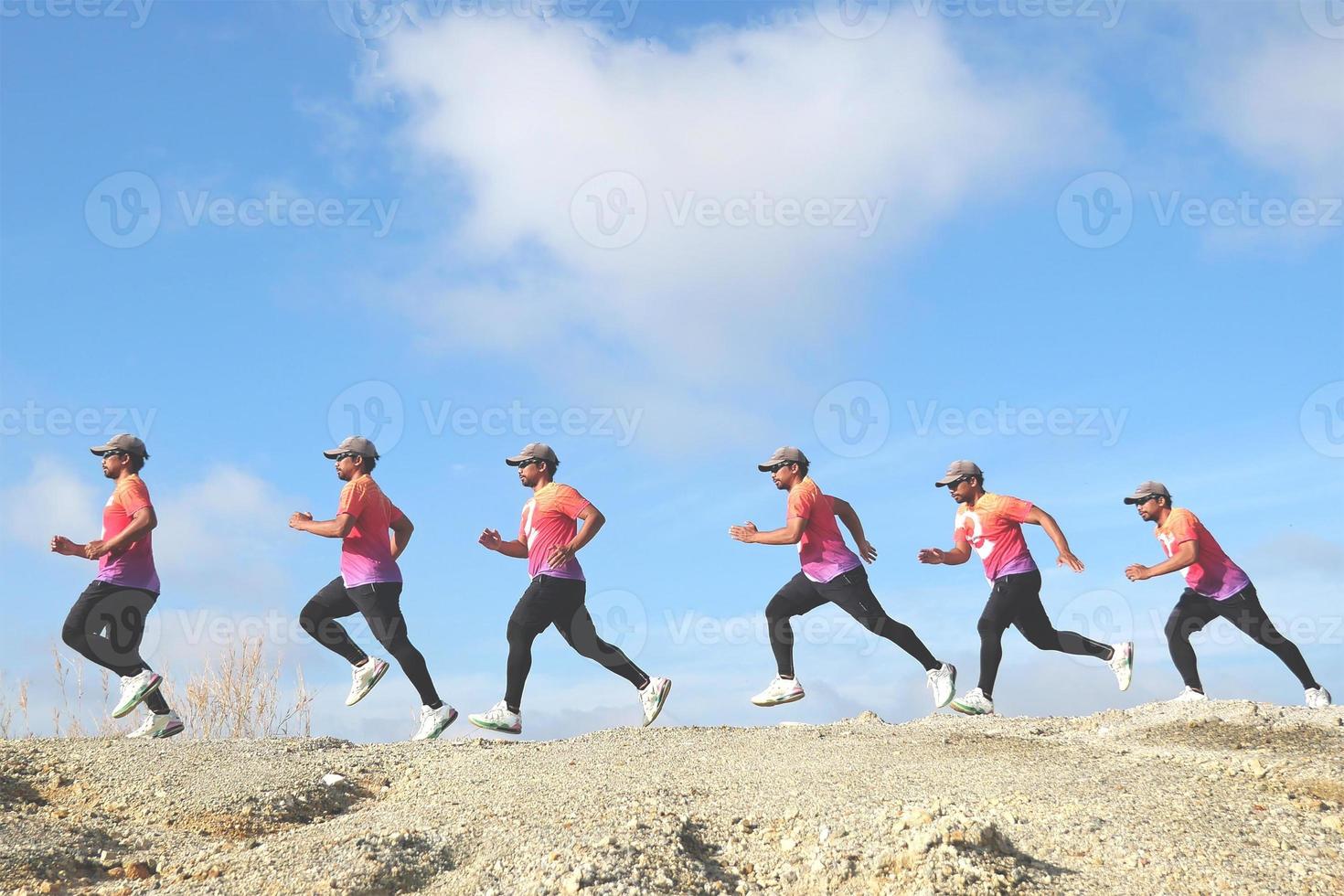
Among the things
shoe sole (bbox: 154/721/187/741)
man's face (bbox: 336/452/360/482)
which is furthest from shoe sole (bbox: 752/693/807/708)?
shoe sole (bbox: 154/721/187/741)

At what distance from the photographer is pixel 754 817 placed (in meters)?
5.25

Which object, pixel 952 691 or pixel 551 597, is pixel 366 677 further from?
→ pixel 952 691

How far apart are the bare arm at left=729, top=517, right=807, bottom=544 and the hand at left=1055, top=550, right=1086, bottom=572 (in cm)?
228

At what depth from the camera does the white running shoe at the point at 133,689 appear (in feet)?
28.9

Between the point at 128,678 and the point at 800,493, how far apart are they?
5.45 metres

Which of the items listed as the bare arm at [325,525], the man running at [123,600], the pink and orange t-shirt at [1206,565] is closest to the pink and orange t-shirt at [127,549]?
the man running at [123,600]

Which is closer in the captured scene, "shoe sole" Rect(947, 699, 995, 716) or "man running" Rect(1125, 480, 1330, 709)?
"shoe sole" Rect(947, 699, 995, 716)

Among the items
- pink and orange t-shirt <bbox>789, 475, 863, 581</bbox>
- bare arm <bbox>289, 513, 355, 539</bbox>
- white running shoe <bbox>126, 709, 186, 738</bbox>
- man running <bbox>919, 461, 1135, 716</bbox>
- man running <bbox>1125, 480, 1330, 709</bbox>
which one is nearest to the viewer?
bare arm <bbox>289, 513, 355, 539</bbox>

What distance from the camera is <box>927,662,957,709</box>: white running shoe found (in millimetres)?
9367

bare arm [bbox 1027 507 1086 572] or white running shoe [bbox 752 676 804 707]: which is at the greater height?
bare arm [bbox 1027 507 1086 572]

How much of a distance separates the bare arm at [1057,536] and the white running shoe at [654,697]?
340cm

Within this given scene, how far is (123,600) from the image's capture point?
886 centimetres

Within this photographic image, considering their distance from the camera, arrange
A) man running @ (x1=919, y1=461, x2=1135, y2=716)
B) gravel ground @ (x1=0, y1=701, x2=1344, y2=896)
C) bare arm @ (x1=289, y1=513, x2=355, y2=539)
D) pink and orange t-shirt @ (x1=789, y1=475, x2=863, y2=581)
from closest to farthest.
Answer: gravel ground @ (x1=0, y1=701, x2=1344, y2=896) < bare arm @ (x1=289, y1=513, x2=355, y2=539) < pink and orange t-shirt @ (x1=789, y1=475, x2=863, y2=581) < man running @ (x1=919, y1=461, x2=1135, y2=716)

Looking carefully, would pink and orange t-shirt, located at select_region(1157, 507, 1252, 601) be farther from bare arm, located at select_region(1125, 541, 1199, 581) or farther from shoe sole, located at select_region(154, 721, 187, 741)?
shoe sole, located at select_region(154, 721, 187, 741)
